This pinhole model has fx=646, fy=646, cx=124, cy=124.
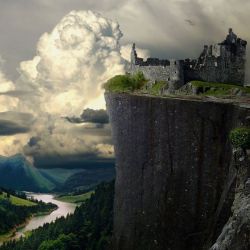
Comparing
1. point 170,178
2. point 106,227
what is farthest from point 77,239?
point 170,178

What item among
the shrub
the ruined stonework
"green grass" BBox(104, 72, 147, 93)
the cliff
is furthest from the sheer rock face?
"green grass" BBox(104, 72, 147, 93)

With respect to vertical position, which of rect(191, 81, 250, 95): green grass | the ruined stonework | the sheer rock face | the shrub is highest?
the ruined stonework

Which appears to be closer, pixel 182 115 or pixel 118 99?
pixel 182 115

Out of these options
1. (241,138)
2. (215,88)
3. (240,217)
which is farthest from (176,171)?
(215,88)

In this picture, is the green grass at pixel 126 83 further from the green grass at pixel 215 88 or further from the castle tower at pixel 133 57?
the green grass at pixel 215 88

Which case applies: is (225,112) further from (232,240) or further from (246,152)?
(232,240)

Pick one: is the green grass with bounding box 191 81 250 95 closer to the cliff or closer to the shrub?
the cliff
